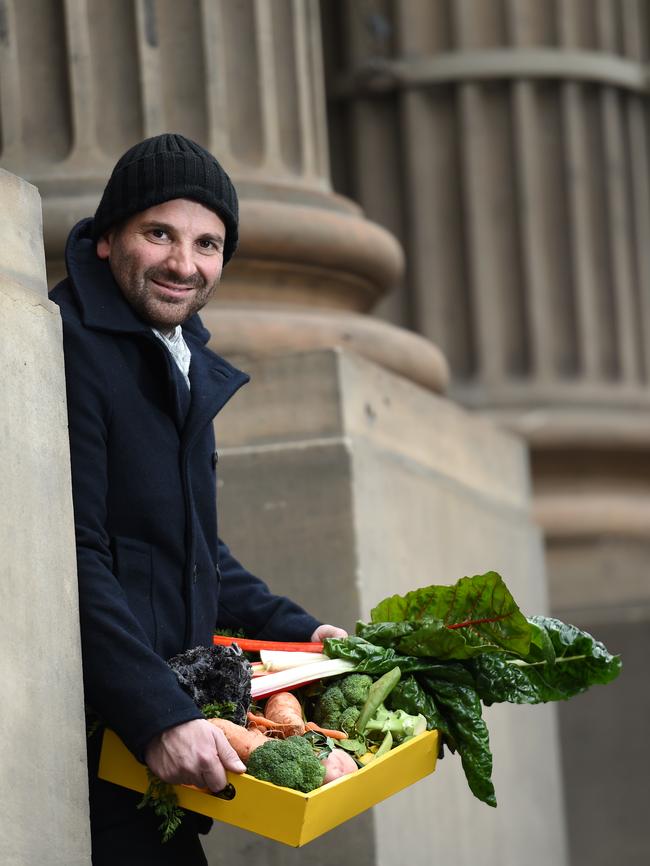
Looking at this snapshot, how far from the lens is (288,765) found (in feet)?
10.9

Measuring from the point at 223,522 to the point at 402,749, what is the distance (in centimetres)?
205

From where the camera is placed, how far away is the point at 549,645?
398 cm

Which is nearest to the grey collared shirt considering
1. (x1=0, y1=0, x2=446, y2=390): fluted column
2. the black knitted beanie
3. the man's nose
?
the man's nose

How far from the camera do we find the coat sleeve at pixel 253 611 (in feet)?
13.6

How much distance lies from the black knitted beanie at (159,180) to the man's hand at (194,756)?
1.14 meters

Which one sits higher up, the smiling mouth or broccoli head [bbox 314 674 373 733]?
the smiling mouth

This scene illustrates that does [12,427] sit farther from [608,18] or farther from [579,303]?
[608,18]

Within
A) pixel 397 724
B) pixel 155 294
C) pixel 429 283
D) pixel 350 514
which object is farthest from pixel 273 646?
pixel 429 283

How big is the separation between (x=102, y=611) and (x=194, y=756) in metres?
0.38

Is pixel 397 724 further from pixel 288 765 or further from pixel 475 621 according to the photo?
pixel 288 765

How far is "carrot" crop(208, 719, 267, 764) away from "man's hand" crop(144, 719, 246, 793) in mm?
45

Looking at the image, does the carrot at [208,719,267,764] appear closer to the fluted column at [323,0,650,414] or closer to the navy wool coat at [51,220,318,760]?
the navy wool coat at [51,220,318,760]

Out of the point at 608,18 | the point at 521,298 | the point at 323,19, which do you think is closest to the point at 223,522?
the point at 521,298

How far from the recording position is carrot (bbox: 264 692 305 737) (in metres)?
3.58
